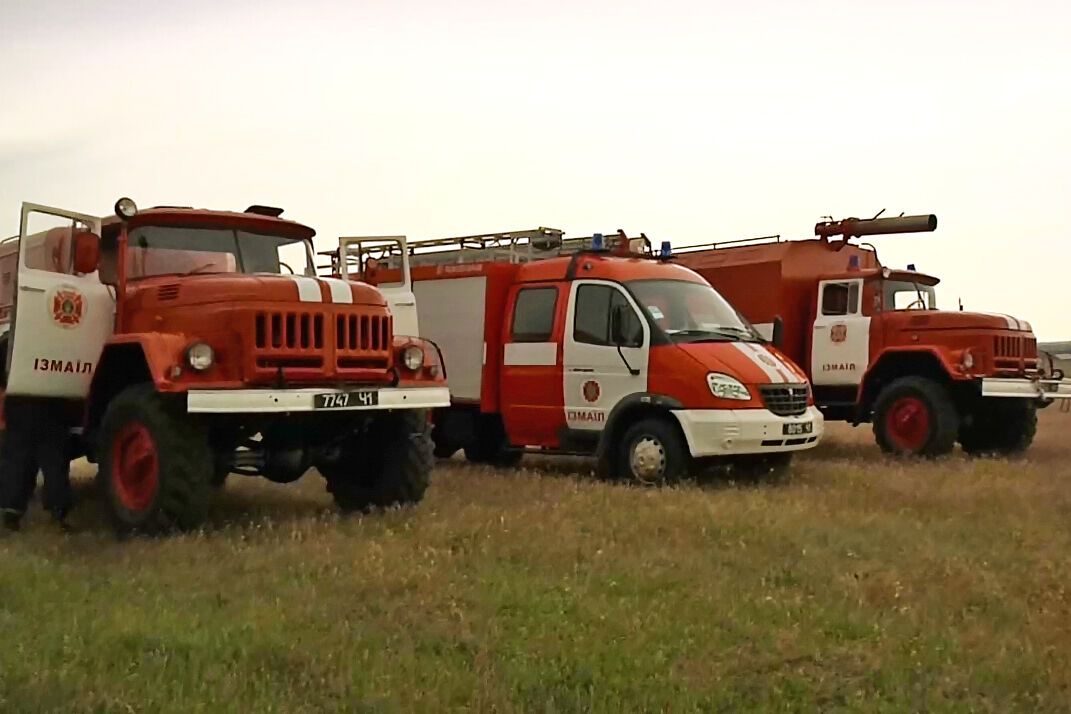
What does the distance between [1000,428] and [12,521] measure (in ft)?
37.1

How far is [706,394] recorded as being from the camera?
991cm

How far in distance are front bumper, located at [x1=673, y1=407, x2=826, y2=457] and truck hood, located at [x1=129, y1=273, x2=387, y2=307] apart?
3297 millimetres

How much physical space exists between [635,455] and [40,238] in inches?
211

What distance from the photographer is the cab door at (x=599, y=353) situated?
34.4ft

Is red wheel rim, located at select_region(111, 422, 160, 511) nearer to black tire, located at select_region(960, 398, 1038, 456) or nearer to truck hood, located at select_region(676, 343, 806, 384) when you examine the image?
truck hood, located at select_region(676, 343, 806, 384)

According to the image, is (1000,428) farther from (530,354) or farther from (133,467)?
(133,467)

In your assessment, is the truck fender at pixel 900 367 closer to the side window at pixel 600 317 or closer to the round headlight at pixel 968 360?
the round headlight at pixel 968 360

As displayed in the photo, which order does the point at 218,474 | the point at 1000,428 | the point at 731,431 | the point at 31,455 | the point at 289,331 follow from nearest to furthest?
the point at 289,331 < the point at 218,474 < the point at 31,455 < the point at 731,431 < the point at 1000,428

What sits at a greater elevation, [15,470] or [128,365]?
[128,365]

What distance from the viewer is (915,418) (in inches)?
512

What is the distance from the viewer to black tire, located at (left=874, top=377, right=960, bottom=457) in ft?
41.9

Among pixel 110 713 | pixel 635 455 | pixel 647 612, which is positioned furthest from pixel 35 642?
pixel 635 455

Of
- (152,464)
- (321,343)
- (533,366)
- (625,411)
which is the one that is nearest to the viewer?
(152,464)

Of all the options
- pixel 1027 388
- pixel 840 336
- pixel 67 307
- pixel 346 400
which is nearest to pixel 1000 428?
pixel 1027 388
